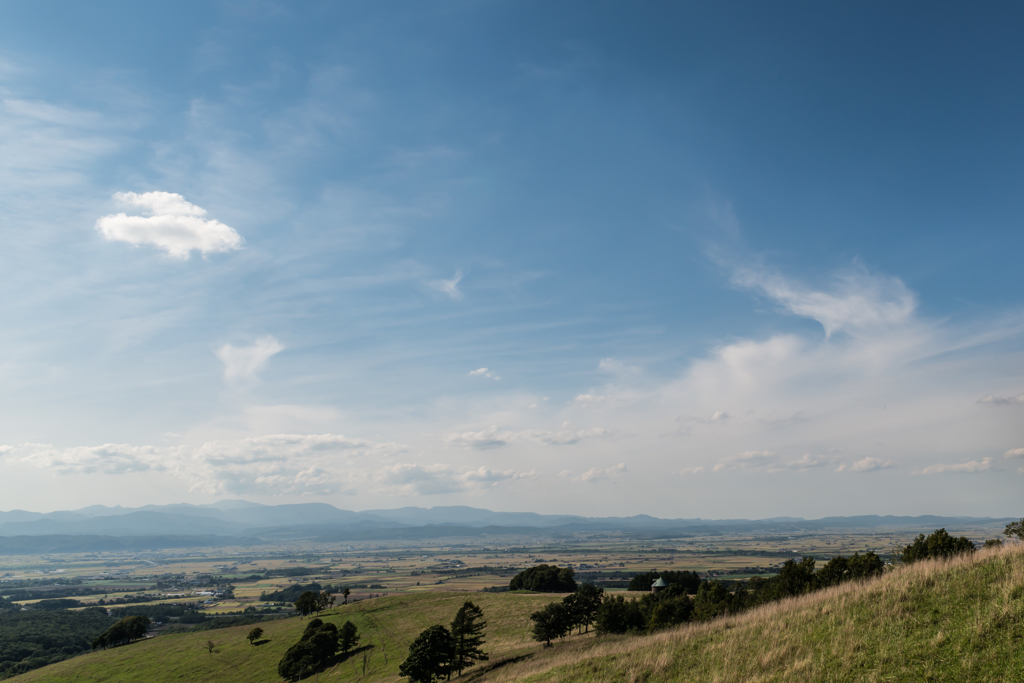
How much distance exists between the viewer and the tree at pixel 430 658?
42.7 metres

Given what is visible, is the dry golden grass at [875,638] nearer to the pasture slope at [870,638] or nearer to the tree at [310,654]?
the pasture slope at [870,638]

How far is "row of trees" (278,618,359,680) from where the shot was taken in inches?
2886

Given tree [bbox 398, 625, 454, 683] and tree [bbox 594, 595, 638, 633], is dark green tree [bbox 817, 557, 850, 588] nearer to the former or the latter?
tree [bbox 594, 595, 638, 633]

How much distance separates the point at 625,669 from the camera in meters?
20.1

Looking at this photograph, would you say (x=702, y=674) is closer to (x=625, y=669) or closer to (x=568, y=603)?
(x=625, y=669)

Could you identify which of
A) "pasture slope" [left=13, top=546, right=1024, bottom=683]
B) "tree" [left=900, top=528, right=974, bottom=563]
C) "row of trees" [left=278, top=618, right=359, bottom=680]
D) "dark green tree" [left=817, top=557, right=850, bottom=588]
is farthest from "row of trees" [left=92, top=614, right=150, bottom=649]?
"tree" [left=900, top=528, right=974, bottom=563]

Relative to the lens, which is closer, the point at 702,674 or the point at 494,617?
the point at 702,674

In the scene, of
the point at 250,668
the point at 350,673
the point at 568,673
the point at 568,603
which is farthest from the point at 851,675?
the point at 250,668

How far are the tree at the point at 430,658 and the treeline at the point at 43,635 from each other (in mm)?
128577

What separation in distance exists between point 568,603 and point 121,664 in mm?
95797

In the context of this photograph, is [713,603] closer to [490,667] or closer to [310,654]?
[490,667]

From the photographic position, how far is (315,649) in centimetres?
7650

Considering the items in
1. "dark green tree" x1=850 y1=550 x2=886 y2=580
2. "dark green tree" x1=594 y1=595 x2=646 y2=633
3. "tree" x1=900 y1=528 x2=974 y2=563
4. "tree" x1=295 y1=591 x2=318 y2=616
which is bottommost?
"tree" x1=295 y1=591 x2=318 y2=616

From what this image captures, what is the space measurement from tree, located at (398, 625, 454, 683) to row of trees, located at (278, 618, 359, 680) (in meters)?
40.2
